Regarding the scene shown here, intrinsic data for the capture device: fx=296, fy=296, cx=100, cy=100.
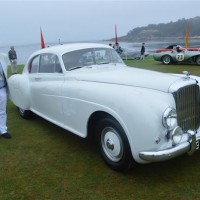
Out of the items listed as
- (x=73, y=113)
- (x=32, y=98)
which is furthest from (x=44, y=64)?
(x=73, y=113)

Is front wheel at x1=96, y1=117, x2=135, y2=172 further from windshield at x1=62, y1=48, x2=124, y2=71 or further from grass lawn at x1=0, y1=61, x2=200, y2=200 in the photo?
windshield at x1=62, y1=48, x2=124, y2=71

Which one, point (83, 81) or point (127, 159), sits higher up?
point (83, 81)

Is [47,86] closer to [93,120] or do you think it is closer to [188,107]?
[93,120]

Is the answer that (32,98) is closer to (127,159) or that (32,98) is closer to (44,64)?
(44,64)

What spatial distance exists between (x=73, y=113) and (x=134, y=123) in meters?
1.38

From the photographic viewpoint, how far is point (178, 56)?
1795 centimetres

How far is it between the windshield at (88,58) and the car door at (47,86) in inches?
7.8

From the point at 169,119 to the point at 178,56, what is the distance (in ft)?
49.9

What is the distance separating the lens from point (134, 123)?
355 cm

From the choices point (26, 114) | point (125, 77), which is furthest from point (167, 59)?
point (125, 77)

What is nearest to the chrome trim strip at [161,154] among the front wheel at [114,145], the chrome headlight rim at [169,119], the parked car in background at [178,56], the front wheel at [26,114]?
the chrome headlight rim at [169,119]

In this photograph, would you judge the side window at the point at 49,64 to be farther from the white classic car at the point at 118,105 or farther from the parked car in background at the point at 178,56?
the parked car in background at the point at 178,56

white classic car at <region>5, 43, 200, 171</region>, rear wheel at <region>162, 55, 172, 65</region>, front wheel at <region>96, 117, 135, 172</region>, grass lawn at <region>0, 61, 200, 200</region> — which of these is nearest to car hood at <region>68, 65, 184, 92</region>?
white classic car at <region>5, 43, 200, 171</region>

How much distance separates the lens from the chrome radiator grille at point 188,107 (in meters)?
3.79
